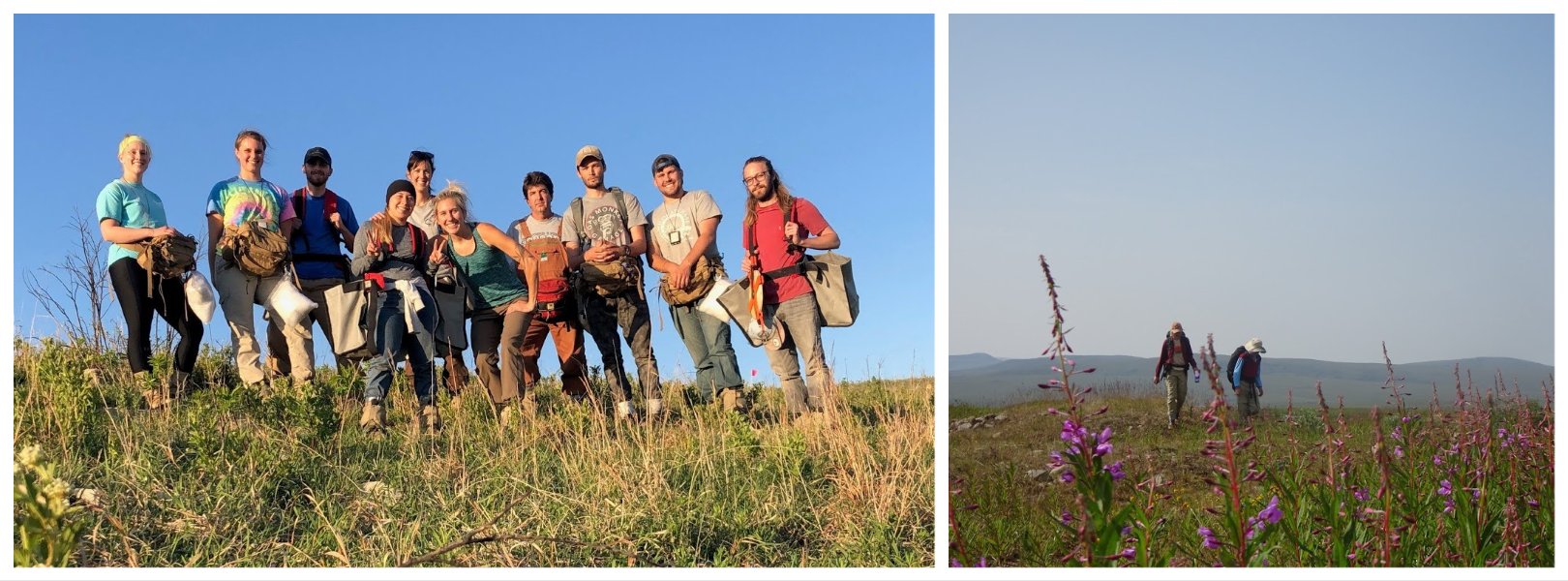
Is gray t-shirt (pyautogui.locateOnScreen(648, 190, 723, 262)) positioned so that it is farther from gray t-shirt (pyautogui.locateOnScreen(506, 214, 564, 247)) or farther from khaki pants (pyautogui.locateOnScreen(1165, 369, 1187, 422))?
khaki pants (pyautogui.locateOnScreen(1165, 369, 1187, 422))

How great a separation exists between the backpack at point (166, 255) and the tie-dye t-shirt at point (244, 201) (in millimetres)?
212

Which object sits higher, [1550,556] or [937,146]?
[937,146]

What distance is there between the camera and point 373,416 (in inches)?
255

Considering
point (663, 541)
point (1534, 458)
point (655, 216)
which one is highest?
point (655, 216)

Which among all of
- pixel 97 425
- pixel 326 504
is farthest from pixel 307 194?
pixel 326 504

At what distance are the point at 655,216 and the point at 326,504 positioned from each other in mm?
2430

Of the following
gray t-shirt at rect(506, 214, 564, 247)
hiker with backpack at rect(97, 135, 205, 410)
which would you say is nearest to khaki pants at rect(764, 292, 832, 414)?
gray t-shirt at rect(506, 214, 564, 247)

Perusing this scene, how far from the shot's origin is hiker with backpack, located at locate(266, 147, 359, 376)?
261 inches

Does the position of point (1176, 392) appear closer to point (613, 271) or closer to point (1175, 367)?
point (1175, 367)

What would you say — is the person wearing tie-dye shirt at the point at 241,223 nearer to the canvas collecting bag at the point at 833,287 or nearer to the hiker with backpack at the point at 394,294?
the hiker with backpack at the point at 394,294

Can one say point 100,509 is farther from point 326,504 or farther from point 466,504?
point 466,504

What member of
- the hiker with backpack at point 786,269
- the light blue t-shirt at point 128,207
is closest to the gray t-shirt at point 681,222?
the hiker with backpack at point 786,269

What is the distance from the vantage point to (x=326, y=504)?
16.9 feet

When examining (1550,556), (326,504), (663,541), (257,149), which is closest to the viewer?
(1550,556)
